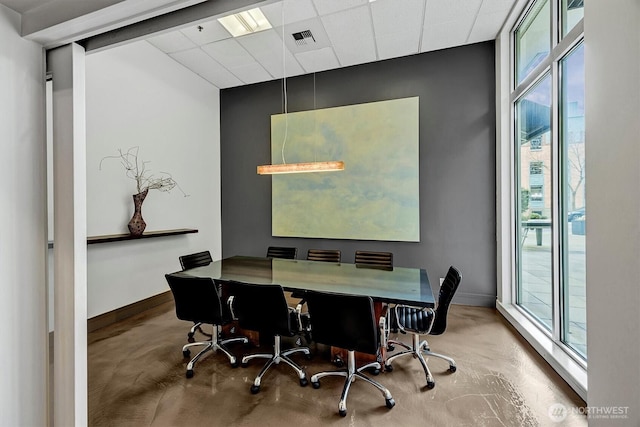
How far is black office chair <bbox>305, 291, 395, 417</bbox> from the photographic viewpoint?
1955 millimetres

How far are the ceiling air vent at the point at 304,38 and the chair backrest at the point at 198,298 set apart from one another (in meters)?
3.13

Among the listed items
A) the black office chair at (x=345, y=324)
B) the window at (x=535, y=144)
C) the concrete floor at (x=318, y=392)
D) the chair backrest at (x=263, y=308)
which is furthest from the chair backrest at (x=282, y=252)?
the window at (x=535, y=144)

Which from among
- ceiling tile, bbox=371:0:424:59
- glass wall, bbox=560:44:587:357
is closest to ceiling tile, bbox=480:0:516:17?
ceiling tile, bbox=371:0:424:59

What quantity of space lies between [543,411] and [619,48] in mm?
2185

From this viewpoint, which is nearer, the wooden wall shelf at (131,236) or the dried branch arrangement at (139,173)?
the wooden wall shelf at (131,236)

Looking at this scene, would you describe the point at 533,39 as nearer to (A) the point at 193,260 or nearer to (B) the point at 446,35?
(B) the point at 446,35

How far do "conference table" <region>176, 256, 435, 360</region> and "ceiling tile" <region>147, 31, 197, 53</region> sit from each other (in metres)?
2.91

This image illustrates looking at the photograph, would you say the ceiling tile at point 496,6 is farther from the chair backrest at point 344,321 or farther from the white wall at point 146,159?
the white wall at point 146,159

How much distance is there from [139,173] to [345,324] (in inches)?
133

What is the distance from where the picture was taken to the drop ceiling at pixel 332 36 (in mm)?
3240

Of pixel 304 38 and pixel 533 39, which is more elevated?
pixel 304 38

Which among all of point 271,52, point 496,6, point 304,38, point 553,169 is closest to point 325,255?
point 553,169

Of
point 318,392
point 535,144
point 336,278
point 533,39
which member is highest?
point 533,39

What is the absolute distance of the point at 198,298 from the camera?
2486mm
